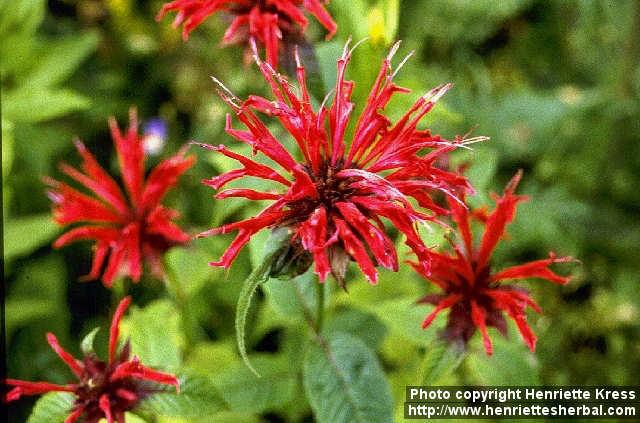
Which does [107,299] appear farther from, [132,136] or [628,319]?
[628,319]

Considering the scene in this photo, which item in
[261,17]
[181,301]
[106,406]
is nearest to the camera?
[106,406]

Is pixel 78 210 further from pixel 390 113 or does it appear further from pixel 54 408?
pixel 390 113

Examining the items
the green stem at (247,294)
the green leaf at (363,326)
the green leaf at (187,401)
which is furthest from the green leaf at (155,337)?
the green stem at (247,294)

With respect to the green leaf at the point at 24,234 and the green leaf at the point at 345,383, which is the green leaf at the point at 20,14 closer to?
the green leaf at the point at 24,234

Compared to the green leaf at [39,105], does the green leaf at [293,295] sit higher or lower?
lower

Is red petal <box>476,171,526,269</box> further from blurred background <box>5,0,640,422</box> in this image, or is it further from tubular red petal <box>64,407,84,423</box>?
tubular red petal <box>64,407,84,423</box>

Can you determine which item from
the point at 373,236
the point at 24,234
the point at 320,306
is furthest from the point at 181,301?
the point at 373,236
